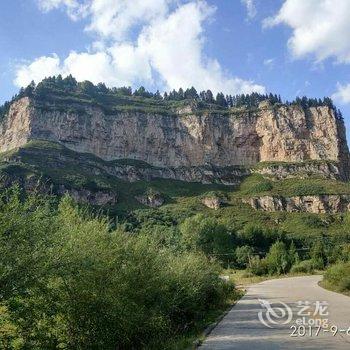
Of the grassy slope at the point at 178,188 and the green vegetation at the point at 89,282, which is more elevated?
the grassy slope at the point at 178,188

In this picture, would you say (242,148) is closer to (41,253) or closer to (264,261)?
(264,261)

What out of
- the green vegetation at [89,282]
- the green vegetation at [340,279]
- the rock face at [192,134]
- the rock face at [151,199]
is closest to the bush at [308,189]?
the rock face at [192,134]

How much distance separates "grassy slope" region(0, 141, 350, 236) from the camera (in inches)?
4636

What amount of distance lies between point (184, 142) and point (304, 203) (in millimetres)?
60754

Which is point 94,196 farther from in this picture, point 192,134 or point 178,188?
point 192,134

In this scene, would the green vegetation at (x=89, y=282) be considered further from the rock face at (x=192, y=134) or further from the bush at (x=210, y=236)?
the rock face at (x=192, y=134)

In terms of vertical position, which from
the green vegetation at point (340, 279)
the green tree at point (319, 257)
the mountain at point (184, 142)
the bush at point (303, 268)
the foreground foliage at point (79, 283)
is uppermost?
the mountain at point (184, 142)

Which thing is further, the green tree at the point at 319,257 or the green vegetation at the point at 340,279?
the green tree at the point at 319,257

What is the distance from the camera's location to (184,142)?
585ft

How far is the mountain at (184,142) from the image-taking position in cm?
14175

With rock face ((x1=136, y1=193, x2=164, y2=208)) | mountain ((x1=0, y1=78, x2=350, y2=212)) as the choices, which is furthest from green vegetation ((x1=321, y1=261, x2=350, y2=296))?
mountain ((x1=0, y1=78, x2=350, y2=212))

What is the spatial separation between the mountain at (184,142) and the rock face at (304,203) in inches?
12.0

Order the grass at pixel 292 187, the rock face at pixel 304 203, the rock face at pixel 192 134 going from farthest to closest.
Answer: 1. the rock face at pixel 192 134
2. the grass at pixel 292 187
3. the rock face at pixel 304 203

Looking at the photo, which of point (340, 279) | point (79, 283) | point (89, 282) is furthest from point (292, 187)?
point (79, 283)
